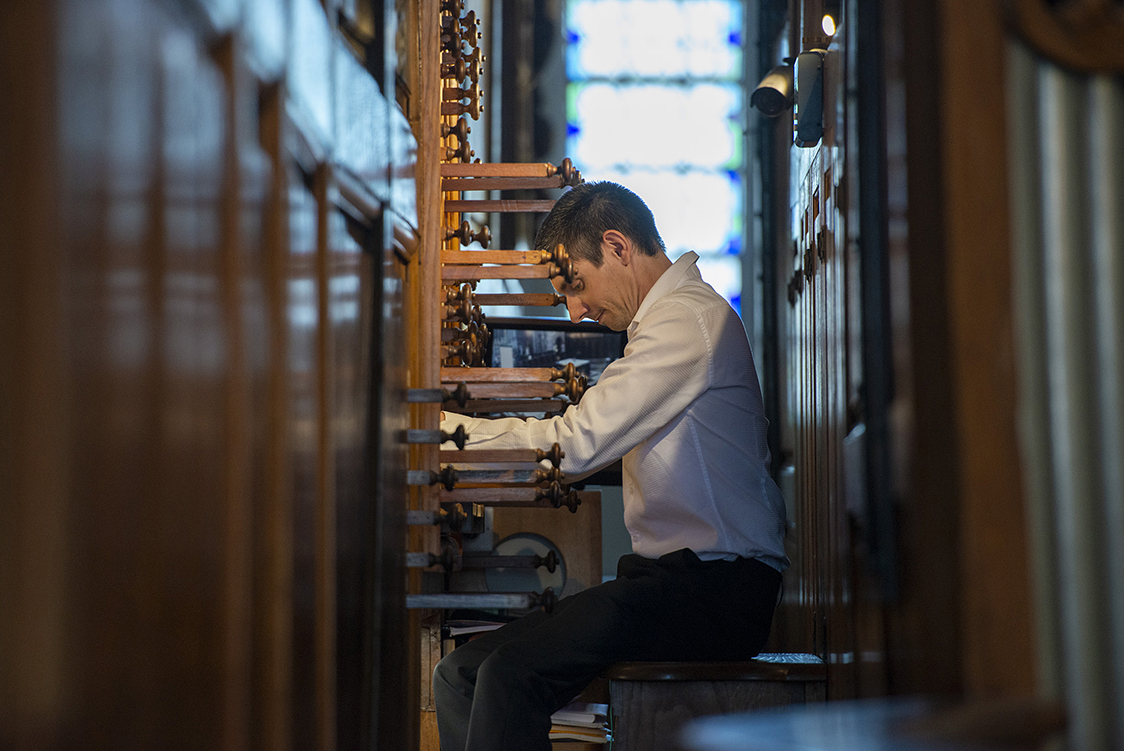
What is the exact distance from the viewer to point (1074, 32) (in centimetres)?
119

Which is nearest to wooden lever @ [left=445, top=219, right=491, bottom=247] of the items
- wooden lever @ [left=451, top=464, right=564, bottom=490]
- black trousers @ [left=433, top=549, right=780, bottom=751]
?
wooden lever @ [left=451, top=464, right=564, bottom=490]

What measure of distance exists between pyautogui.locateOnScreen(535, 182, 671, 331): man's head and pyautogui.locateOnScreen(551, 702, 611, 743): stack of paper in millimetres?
1082

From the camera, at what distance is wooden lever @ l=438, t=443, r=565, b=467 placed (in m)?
2.45

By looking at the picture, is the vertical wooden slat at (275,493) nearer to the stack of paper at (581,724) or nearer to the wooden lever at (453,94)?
the wooden lever at (453,94)

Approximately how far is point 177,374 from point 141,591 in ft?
0.71

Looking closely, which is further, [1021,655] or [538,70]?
[538,70]

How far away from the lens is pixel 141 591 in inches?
38.5

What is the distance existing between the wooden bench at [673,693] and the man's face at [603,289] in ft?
3.29

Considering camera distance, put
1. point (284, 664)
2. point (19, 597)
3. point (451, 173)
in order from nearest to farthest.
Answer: point (19, 597) → point (284, 664) → point (451, 173)

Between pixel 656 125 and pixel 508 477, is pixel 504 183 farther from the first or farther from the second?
pixel 656 125

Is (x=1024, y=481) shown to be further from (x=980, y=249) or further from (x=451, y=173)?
(x=451, y=173)

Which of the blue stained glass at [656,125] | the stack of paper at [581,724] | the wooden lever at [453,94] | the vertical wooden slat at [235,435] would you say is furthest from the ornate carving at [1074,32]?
the blue stained glass at [656,125]

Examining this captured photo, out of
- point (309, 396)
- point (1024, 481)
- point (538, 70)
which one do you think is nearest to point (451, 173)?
point (309, 396)

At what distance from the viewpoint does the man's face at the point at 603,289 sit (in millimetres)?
2922
